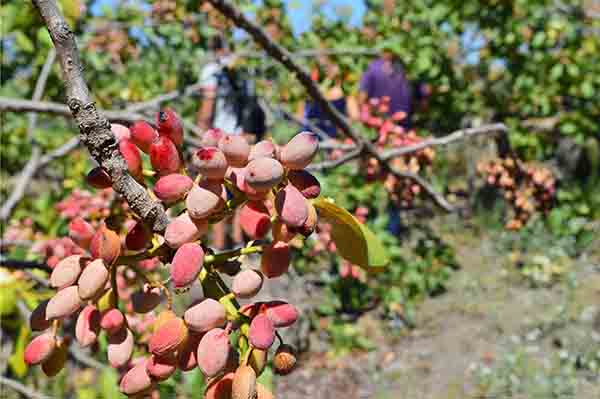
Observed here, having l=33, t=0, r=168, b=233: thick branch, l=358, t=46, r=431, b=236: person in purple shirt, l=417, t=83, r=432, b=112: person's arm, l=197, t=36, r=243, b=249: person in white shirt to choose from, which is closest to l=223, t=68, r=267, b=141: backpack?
l=197, t=36, r=243, b=249: person in white shirt

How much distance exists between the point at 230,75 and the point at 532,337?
6.13 ft

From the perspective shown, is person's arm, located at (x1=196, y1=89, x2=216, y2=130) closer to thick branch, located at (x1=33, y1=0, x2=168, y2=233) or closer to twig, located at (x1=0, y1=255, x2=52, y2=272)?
twig, located at (x1=0, y1=255, x2=52, y2=272)

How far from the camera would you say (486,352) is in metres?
2.99

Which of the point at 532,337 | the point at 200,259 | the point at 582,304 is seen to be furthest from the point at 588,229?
the point at 200,259

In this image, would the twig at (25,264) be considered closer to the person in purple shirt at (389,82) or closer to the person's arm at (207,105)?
the person's arm at (207,105)

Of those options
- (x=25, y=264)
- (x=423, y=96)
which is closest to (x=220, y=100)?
(x=25, y=264)

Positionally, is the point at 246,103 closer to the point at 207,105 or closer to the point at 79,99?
the point at 207,105

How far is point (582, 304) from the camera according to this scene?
3285 millimetres

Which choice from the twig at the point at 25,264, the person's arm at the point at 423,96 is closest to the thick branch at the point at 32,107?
the twig at the point at 25,264

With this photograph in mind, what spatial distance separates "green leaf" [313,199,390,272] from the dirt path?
2.30 metres

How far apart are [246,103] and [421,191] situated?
2.12 ft

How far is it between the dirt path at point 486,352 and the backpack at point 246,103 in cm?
121

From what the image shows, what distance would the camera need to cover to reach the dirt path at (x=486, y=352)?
8.90ft

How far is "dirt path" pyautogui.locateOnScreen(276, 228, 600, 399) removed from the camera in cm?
271
